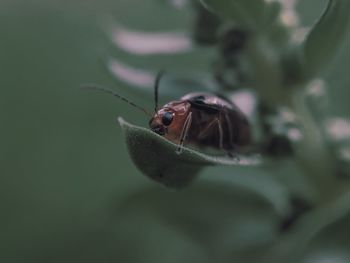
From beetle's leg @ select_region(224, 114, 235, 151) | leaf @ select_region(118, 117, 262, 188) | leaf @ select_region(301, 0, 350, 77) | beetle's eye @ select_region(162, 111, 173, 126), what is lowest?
leaf @ select_region(118, 117, 262, 188)

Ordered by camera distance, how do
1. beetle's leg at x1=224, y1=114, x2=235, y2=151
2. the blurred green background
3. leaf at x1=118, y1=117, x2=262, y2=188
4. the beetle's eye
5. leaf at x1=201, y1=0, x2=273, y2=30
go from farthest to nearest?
the blurred green background
beetle's leg at x1=224, y1=114, x2=235, y2=151
the beetle's eye
leaf at x1=201, y1=0, x2=273, y2=30
leaf at x1=118, y1=117, x2=262, y2=188

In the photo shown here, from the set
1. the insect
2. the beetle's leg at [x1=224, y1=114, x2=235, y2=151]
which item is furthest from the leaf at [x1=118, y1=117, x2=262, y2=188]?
the beetle's leg at [x1=224, y1=114, x2=235, y2=151]

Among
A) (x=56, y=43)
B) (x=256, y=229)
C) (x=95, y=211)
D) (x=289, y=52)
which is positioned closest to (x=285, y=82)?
(x=289, y=52)

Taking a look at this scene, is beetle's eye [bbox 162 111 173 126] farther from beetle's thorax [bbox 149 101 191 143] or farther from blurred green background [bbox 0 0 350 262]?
blurred green background [bbox 0 0 350 262]

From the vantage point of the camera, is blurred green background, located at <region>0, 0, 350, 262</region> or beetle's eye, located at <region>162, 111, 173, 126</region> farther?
blurred green background, located at <region>0, 0, 350, 262</region>

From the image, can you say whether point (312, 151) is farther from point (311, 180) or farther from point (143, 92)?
point (143, 92)

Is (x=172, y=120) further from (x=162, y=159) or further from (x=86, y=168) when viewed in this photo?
A: (x=86, y=168)

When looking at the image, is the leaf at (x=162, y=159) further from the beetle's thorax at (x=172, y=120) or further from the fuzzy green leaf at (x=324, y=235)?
the fuzzy green leaf at (x=324, y=235)
